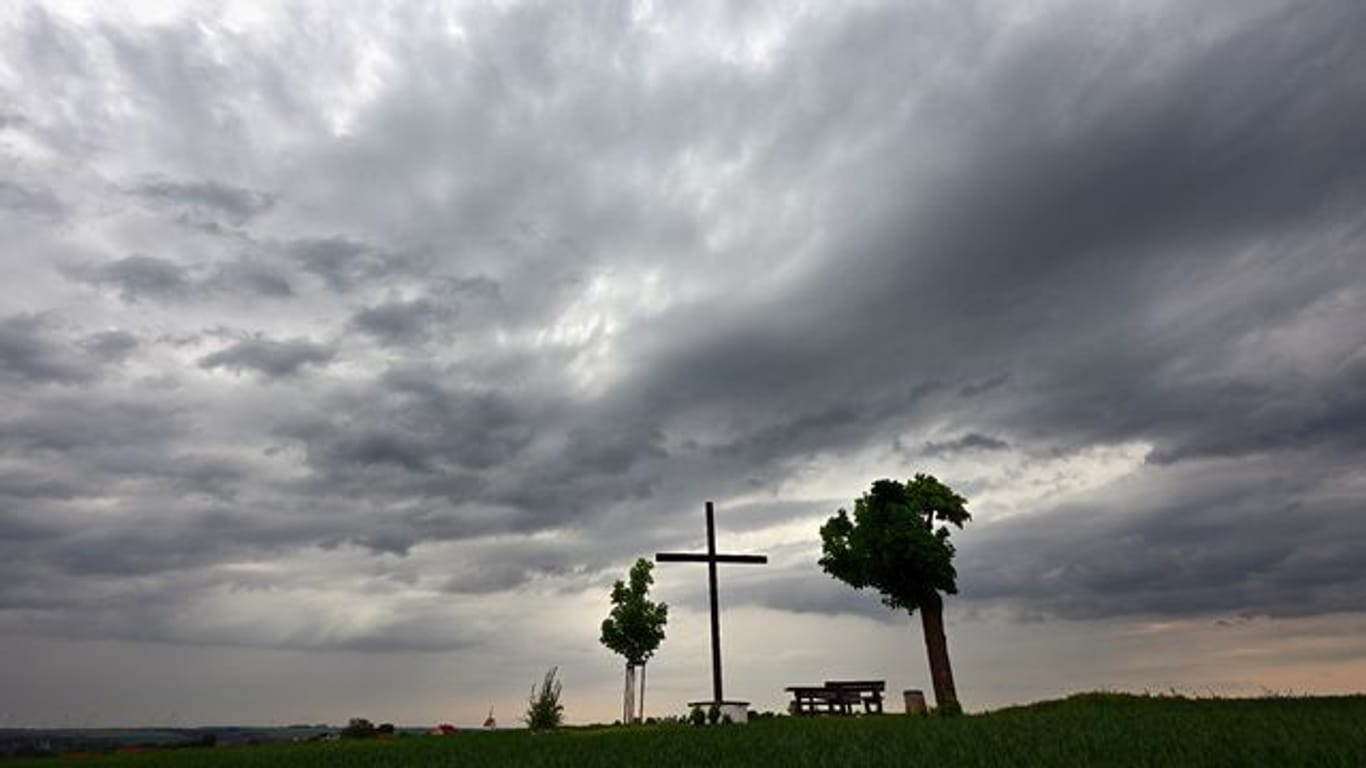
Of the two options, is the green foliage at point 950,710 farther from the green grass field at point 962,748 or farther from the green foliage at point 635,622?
the green foliage at point 635,622

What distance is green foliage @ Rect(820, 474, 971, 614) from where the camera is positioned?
3497 cm

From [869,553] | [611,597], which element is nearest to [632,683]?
[611,597]

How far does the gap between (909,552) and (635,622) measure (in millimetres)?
15850

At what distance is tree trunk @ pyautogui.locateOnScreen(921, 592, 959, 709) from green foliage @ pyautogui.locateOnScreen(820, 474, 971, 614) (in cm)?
35

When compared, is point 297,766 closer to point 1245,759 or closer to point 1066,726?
point 1066,726

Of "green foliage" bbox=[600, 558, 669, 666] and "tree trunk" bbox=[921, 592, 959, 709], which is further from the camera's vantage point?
"green foliage" bbox=[600, 558, 669, 666]

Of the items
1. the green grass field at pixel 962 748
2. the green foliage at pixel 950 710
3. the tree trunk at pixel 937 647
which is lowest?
the green grass field at pixel 962 748

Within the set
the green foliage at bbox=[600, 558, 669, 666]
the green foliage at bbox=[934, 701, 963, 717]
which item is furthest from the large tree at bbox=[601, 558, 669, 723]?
the green foliage at bbox=[934, 701, 963, 717]

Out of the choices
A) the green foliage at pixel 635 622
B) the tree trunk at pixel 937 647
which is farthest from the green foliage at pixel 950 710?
the green foliage at pixel 635 622

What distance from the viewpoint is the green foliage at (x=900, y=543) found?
115ft

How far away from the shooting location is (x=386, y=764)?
14.2m

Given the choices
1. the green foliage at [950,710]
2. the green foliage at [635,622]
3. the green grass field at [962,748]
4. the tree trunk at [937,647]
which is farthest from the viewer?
the green foliage at [635,622]

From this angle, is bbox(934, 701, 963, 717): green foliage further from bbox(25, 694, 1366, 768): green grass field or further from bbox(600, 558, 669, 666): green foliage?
bbox(600, 558, 669, 666): green foliage

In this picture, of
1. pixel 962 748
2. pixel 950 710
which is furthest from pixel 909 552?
pixel 962 748
